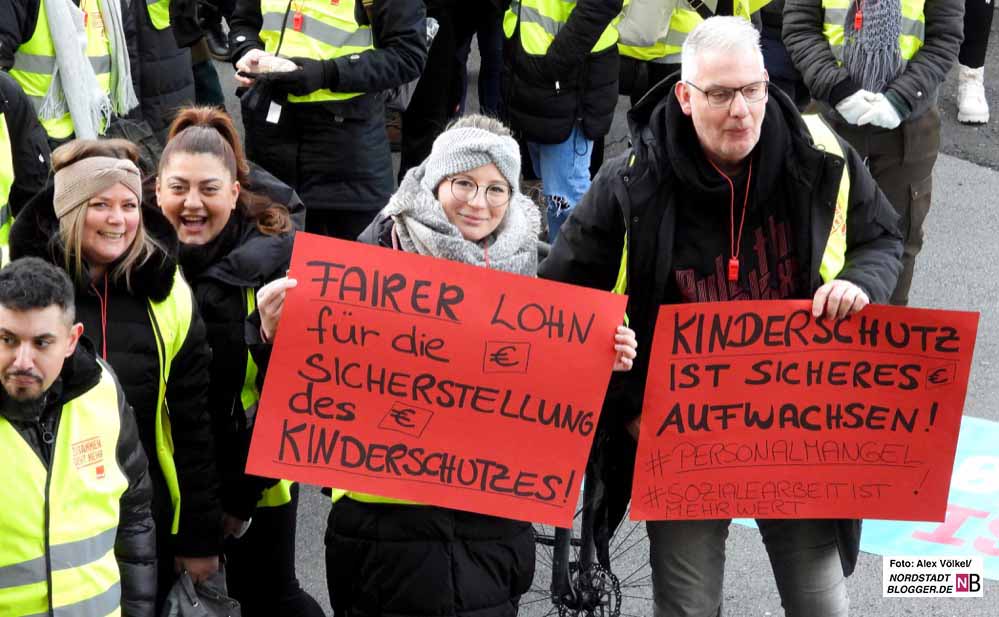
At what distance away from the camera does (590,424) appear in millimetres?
3957

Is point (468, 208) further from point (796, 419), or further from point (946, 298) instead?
point (946, 298)

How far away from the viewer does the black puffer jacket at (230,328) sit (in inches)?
175

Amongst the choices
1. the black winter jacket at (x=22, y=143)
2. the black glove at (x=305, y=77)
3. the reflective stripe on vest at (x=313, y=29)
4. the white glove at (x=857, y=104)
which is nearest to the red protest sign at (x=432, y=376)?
the black winter jacket at (x=22, y=143)

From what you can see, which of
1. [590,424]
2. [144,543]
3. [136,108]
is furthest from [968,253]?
[144,543]

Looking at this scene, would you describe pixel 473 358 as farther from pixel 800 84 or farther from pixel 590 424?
pixel 800 84

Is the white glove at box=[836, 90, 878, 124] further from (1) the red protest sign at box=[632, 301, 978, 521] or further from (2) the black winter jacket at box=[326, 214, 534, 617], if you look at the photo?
(2) the black winter jacket at box=[326, 214, 534, 617]

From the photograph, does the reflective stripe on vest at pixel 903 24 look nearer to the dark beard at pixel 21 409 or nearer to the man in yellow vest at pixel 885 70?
the man in yellow vest at pixel 885 70

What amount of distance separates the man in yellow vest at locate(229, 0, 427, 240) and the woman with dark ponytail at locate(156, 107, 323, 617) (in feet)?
3.90

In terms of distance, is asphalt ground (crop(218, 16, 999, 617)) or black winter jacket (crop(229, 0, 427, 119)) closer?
asphalt ground (crop(218, 16, 999, 617))

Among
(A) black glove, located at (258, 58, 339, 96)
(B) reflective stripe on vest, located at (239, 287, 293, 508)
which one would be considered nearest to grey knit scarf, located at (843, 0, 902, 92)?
(A) black glove, located at (258, 58, 339, 96)

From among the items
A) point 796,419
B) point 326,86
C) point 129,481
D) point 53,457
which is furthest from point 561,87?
point 53,457

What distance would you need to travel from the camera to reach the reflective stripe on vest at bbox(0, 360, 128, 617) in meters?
3.45

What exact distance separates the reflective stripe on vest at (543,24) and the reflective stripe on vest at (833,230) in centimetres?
282

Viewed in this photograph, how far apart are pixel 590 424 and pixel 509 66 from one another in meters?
3.34
